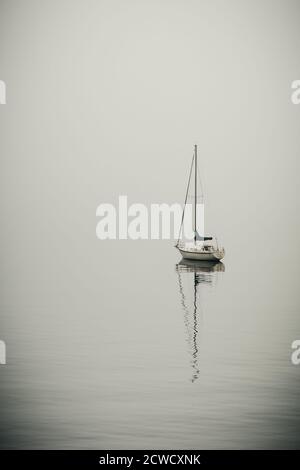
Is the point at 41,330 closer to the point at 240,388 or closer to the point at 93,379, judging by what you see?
the point at 93,379

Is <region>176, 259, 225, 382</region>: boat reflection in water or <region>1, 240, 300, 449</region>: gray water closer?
<region>1, 240, 300, 449</region>: gray water

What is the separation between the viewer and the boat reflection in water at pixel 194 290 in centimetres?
4444

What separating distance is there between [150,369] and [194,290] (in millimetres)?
36909

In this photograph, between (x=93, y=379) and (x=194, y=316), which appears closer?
(x=93, y=379)

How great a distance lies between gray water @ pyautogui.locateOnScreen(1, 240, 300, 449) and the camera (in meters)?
27.4

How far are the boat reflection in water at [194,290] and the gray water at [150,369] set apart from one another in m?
0.16

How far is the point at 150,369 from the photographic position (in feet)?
123

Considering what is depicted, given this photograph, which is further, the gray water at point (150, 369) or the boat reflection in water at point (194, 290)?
the boat reflection in water at point (194, 290)

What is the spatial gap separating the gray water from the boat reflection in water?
162 millimetres

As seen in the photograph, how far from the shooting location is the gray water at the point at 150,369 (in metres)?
27.4

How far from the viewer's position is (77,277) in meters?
87.5
